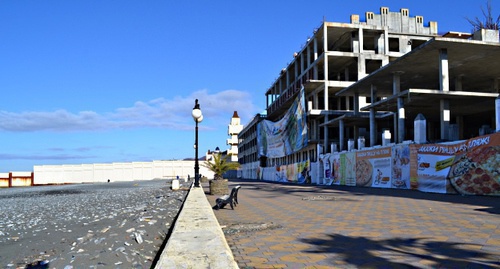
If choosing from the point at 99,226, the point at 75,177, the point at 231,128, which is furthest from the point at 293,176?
the point at 231,128

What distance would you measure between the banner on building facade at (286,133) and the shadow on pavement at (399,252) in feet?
125

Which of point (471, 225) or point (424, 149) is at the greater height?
point (424, 149)

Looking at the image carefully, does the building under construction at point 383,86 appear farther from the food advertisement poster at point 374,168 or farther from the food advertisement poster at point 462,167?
the food advertisement poster at point 462,167

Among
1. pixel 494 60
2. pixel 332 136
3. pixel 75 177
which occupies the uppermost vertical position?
pixel 494 60

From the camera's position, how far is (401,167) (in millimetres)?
23625

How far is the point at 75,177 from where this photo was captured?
297ft

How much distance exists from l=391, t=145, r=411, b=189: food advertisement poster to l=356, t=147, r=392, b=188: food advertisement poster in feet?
2.17

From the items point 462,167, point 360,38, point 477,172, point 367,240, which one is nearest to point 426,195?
point 462,167

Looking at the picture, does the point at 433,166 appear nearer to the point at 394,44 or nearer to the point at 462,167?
the point at 462,167

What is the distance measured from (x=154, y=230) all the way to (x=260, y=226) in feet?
6.52

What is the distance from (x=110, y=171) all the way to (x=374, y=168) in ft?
244

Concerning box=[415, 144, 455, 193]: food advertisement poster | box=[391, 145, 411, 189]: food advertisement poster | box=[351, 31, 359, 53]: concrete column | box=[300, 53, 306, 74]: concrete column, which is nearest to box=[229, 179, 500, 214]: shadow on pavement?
box=[415, 144, 455, 193]: food advertisement poster

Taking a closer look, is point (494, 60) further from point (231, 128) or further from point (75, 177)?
point (231, 128)

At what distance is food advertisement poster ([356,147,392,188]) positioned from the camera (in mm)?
25703
